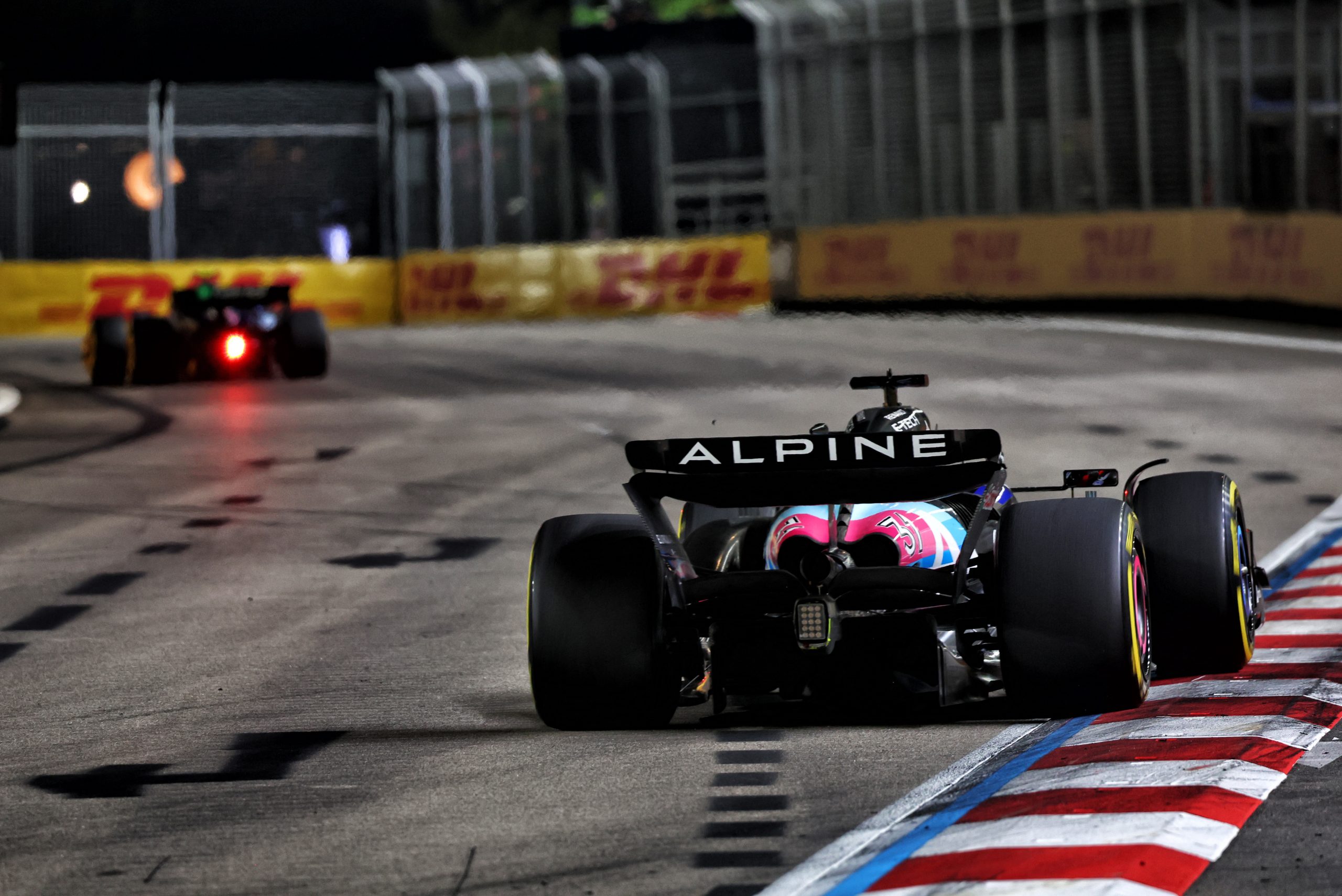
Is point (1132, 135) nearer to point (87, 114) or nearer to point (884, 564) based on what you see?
point (87, 114)

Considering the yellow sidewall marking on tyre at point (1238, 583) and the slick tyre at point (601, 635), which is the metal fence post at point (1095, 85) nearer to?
the yellow sidewall marking on tyre at point (1238, 583)

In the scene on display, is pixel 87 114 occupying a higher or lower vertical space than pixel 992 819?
higher

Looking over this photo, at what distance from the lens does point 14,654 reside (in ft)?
31.0

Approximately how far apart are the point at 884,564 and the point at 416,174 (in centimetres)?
3251

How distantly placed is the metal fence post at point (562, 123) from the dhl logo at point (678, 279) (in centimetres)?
508

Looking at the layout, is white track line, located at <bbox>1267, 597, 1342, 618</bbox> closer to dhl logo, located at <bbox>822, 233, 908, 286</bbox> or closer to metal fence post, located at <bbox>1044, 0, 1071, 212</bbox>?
dhl logo, located at <bbox>822, 233, 908, 286</bbox>

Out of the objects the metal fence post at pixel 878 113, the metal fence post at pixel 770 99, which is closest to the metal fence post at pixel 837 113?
the metal fence post at pixel 878 113

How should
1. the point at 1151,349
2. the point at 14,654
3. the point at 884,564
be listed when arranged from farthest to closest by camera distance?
the point at 1151,349, the point at 14,654, the point at 884,564

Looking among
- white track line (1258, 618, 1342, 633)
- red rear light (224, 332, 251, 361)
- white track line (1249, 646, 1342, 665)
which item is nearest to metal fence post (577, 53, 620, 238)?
red rear light (224, 332, 251, 361)

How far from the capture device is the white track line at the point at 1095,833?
550 cm

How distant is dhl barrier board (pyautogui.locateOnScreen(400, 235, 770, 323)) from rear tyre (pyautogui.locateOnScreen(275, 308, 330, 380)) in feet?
32.5

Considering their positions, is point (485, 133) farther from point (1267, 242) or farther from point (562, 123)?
point (1267, 242)

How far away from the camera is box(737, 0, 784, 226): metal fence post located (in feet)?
118

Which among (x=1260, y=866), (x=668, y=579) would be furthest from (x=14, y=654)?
(x=1260, y=866)
